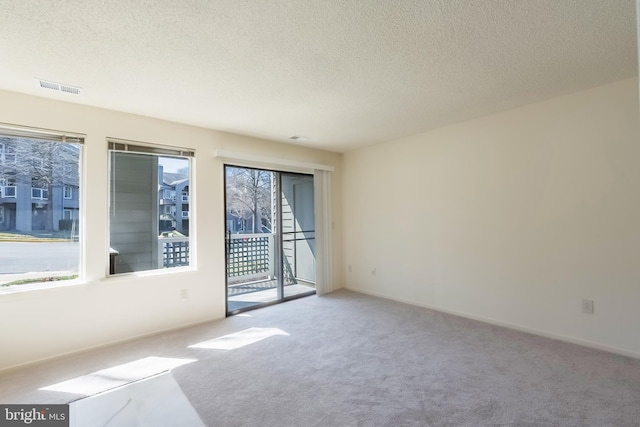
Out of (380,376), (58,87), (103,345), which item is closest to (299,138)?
(58,87)

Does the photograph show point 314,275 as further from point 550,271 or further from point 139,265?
point 550,271

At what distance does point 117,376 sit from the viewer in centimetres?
230

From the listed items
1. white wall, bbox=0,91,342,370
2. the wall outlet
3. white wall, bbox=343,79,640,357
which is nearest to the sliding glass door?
white wall, bbox=0,91,342,370

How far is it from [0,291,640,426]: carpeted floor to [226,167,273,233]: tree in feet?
4.76

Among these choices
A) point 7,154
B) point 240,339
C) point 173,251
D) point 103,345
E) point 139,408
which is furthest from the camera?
point 173,251

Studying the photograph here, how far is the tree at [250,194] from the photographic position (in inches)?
152

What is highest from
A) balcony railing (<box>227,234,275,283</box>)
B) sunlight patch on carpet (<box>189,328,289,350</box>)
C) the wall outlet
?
balcony railing (<box>227,234,275,283</box>)

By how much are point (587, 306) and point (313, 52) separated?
128 inches

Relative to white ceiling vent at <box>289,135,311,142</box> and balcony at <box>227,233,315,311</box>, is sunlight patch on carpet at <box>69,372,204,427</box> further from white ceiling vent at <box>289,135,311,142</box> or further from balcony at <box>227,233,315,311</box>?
white ceiling vent at <box>289,135,311,142</box>

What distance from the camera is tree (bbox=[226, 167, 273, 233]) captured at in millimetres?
3873

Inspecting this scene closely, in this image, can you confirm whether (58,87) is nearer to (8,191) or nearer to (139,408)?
(8,191)

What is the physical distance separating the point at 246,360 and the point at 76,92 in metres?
2.73

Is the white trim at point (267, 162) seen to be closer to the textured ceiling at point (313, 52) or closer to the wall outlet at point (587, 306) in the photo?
the textured ceiling at point (313, 52)

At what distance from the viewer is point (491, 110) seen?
3.14m
